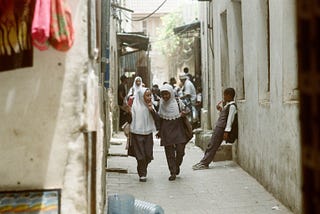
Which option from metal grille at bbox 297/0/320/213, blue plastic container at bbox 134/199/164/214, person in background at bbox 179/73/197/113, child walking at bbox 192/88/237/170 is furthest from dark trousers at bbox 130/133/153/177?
person in background at bbox 179/73/197/113

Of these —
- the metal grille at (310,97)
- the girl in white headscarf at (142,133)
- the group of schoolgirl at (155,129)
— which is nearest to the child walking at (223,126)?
the group of schoolgirl at (155,129)

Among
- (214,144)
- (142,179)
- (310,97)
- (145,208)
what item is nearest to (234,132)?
(214,144)

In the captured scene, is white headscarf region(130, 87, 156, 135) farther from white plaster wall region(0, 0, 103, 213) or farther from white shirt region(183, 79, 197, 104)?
white shirt region(183, 79, 197, 104)

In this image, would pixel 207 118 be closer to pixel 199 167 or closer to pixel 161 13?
pixel 199 167

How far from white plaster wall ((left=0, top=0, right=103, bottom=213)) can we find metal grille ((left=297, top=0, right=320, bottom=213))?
2.50 m

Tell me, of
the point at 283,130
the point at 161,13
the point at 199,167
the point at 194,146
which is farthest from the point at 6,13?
the point at 161,13

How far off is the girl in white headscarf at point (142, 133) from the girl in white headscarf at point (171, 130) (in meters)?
0.20

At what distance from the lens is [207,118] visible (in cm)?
1592

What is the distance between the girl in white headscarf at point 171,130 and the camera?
9477mm

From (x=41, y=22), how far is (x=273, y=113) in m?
4.89

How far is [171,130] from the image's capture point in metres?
9.52

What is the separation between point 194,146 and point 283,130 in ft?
26.7

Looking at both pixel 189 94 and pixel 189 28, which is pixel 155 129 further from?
pixel 189 28

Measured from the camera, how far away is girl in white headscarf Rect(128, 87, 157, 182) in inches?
366
